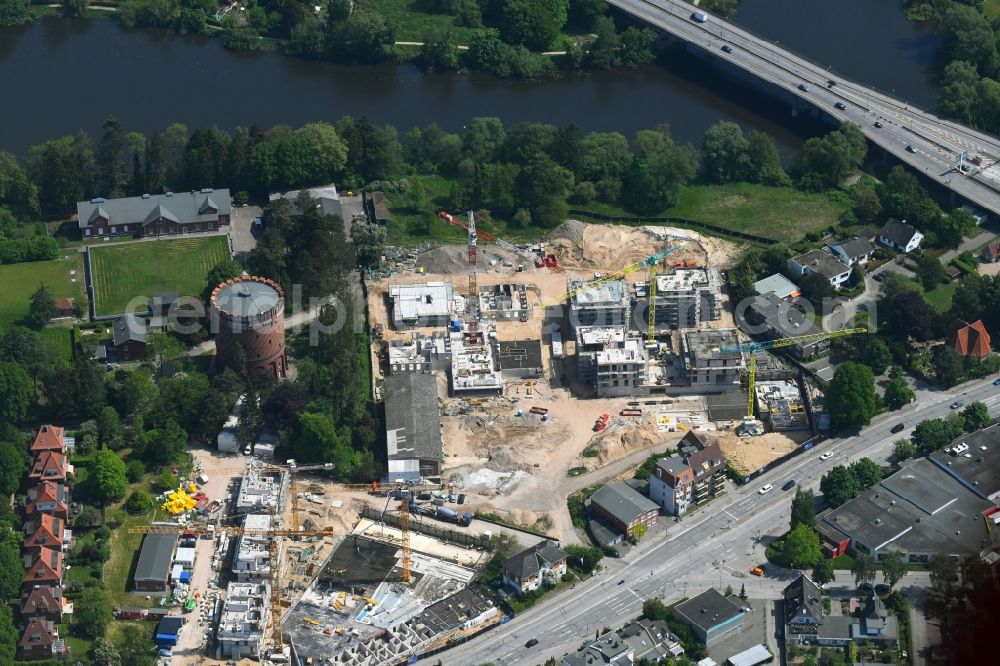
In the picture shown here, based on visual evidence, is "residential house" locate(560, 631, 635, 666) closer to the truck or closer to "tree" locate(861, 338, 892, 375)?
the truck

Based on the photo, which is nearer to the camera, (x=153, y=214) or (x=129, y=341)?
(x=129, y=341)

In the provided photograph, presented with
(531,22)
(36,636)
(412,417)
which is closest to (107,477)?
(36,636)

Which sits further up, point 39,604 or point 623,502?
point 623,502

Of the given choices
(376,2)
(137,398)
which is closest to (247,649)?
(137,398)

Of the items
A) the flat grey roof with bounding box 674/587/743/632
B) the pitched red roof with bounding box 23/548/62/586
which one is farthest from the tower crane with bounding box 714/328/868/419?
the pitched red roof with bounding box 23/548/62/586

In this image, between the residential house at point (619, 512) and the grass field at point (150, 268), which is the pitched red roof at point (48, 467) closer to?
the grass field at point (150, 268)

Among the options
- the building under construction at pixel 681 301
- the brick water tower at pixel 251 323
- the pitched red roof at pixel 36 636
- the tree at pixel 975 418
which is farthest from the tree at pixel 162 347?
the tree at pixel 975 418

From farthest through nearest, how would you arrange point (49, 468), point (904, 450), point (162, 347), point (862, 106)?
point (862, 106) → point (162, 347) → point (904, 450) → point (49, 468)

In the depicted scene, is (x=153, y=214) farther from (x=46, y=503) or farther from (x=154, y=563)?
(x=154, y=563)

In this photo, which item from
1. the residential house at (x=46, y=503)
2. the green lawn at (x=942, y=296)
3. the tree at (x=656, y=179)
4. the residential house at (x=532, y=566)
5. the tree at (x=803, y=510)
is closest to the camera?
the residential house at (x=532, y=566)
